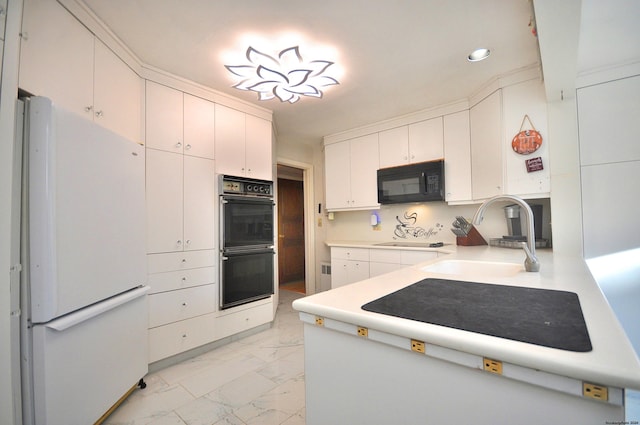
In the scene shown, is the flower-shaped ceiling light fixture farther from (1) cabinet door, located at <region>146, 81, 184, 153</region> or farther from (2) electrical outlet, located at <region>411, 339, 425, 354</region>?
(2) electrical outlet, located at <region>411, 339, 425, 354</region>

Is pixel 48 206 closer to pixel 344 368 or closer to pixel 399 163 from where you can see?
pixel 344 368

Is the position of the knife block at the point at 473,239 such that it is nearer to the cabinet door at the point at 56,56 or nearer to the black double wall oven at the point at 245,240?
the black double wall oven at the point at 245,240

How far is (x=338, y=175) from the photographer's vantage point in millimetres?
3865

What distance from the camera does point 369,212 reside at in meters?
3.93

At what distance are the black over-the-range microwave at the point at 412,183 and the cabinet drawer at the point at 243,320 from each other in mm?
1913

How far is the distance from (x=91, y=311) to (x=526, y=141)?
3270mm

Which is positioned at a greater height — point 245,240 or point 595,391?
point 245,240

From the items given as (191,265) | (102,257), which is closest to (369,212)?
(191,265)

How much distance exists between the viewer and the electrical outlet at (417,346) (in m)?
0.66

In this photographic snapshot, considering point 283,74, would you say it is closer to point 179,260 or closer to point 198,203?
point 198,203

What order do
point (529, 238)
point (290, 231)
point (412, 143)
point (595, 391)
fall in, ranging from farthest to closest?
1. point (290, 231)
2. point (412, 143)
3. point (529, 238)
4. point (595, 391)

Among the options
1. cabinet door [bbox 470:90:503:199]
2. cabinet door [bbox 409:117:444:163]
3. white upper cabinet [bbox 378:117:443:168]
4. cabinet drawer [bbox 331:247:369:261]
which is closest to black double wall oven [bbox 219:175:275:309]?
cabinet drawer [bbox 331:247:369:261]

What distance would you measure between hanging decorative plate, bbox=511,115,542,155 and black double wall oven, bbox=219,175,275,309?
2346 millimetres

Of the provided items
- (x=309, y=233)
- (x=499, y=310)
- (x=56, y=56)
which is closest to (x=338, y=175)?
(x=309, y=233)
